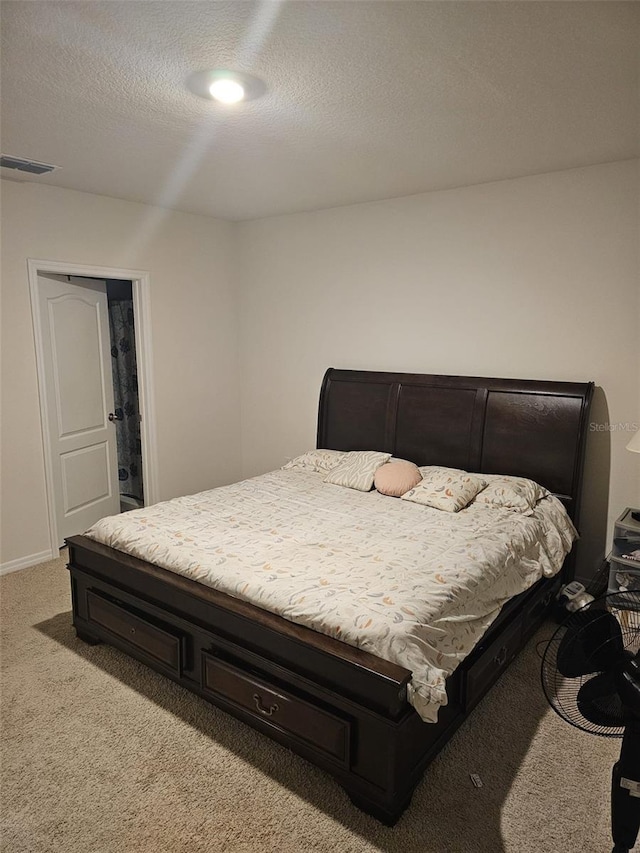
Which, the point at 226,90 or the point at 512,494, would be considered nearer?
the point at 226,90

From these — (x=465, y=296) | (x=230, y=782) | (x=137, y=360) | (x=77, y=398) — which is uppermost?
(x=465, y=296)

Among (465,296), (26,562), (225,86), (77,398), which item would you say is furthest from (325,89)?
(26,562)

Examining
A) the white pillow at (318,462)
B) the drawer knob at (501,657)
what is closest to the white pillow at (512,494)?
the drawer knob at (501,657)

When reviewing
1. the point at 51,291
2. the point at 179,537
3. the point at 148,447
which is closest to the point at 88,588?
the point at 179,537

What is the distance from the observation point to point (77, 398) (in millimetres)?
4262

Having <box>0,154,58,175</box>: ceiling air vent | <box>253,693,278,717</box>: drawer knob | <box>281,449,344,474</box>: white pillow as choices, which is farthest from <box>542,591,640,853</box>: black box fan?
<box>0,154,58,175</box>: ceiling air vent

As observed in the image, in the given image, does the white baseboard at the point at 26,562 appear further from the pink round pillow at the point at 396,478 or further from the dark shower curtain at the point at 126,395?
the pink round pillow at the point at 396,478

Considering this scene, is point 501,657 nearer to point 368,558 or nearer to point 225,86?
point 368,558

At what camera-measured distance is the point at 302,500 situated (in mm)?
3482

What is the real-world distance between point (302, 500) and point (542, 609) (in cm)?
150

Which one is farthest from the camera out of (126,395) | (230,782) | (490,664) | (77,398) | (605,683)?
(126,395)

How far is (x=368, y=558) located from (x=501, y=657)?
764mm

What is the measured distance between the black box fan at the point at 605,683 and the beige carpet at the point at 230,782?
527 mm

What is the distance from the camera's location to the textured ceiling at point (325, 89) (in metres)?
1.69
